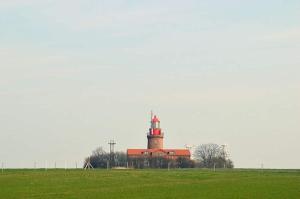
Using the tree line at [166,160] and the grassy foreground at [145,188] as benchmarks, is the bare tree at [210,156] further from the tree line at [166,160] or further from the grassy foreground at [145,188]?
the grassy foreground at [145,188]

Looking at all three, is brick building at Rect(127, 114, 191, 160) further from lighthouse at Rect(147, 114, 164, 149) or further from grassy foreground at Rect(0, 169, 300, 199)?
grassy foreground at Rect(0, 169, 300, 199)

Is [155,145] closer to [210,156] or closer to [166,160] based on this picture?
[166,160]

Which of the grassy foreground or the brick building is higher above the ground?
the brick building

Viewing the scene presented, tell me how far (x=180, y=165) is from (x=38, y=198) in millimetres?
126128

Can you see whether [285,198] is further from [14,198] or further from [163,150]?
[163,150]

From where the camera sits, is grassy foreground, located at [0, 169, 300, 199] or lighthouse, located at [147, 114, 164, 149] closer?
grassy foreground, located at [0, 169, 300, 199]

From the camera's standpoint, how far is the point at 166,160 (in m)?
159

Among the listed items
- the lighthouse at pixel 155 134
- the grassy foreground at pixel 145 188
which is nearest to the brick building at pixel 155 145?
the lighthouse at pixel 155 134

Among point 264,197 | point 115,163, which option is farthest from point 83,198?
point 115,163

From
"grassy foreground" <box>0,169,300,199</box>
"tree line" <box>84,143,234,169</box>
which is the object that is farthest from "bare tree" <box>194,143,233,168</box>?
"grassy foreground" <box>0,169,300,199</box>

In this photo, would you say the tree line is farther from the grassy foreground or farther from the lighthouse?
the grassy foreground

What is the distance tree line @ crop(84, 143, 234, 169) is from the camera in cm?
15962

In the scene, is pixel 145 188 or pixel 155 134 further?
pixel 155 134

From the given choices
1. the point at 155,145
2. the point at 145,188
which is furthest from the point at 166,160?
the point at 145,188
